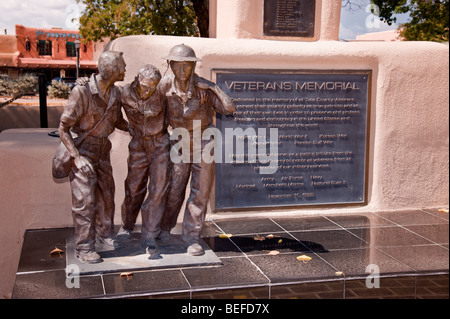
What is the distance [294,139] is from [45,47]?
37.5 metres

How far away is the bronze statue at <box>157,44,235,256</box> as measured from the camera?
4.82m

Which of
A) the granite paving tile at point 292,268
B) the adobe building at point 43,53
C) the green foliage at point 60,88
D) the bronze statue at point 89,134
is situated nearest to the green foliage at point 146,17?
the green foliage at point 60,88

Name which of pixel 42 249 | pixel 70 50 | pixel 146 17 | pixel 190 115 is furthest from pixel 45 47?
pixel 190 115

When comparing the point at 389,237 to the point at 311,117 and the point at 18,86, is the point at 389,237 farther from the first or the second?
the point at 18,86

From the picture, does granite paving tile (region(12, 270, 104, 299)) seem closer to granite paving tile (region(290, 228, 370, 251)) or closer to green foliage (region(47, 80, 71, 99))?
granite paving tile (region(290, 228, 370, 251))

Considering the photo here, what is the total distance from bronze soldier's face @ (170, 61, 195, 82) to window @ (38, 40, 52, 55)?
38.0 m

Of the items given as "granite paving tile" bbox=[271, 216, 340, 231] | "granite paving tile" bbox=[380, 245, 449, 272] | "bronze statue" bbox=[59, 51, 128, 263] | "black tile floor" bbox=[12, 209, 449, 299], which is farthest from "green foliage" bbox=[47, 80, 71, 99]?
"granite paving tile" bbox=[380, 245, 449, 272]

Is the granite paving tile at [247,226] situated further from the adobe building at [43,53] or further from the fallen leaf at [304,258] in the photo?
the adobe building at [43,53]

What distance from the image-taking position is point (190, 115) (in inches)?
195

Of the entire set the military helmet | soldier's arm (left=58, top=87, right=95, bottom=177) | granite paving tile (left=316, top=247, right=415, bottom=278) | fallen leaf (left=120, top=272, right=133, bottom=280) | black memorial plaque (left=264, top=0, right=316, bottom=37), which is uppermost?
black memorial plaque (left=264, top=0, right=316, bottom=37)

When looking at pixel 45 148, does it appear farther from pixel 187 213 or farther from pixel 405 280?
pixel 405 280

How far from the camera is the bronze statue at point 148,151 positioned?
189 inches

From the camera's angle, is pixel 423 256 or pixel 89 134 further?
pixel 423 256
